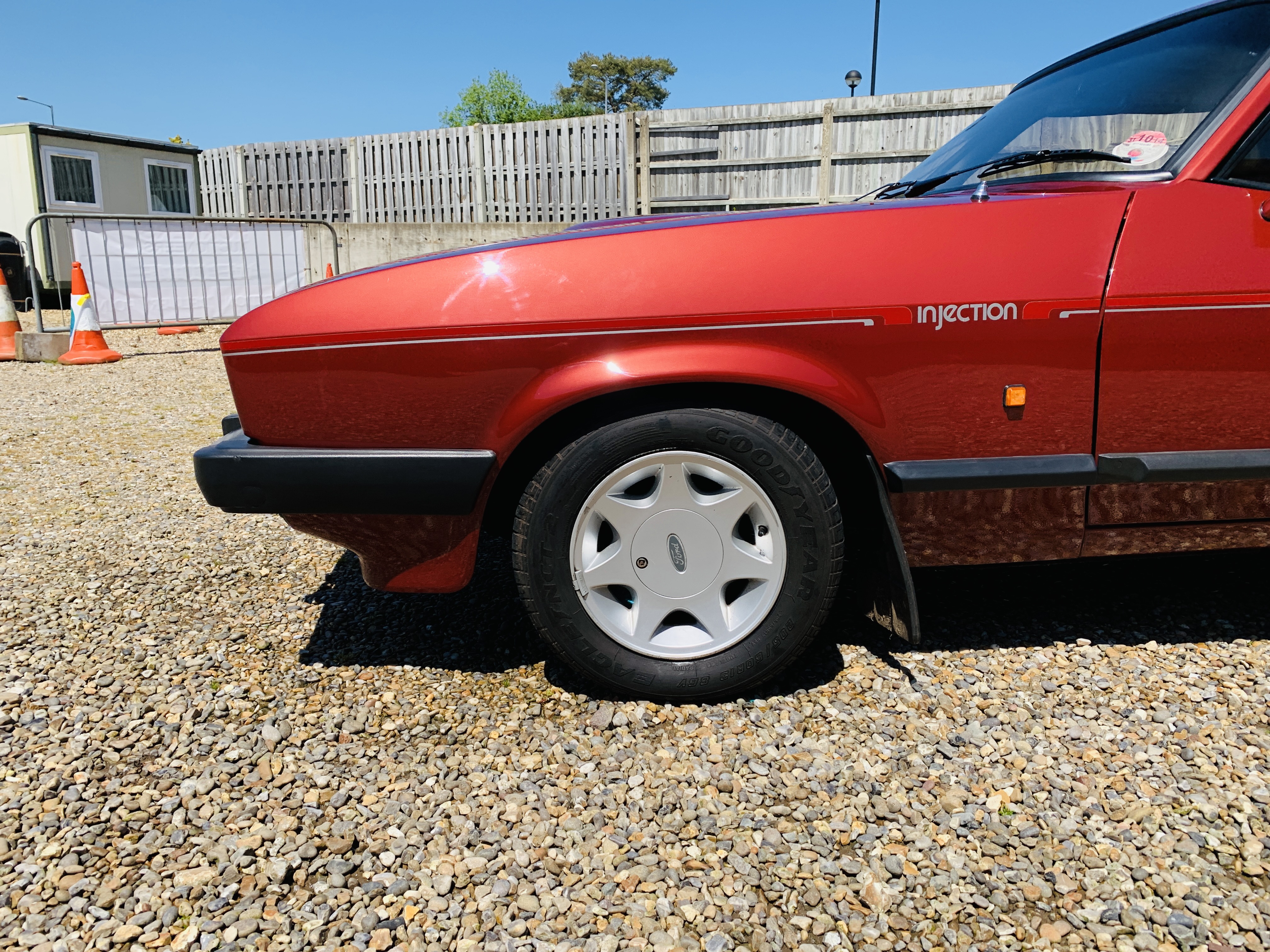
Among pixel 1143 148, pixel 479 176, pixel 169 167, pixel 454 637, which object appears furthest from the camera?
pixel 169 167

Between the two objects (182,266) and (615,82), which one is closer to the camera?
(182,266)

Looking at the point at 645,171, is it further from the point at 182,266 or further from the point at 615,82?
the point at 615,82

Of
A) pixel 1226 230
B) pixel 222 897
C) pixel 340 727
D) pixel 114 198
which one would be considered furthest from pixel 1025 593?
pixel 114 198

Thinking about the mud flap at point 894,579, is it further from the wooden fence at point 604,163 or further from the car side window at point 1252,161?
the wooden fence at point 604,163

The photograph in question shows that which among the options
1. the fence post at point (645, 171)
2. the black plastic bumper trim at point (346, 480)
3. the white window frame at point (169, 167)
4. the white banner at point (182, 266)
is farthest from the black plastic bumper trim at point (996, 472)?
the white window frame at point (169, 167)

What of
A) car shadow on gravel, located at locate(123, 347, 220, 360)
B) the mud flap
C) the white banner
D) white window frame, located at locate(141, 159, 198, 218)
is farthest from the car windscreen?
white window frame, located at locate(141, 159, 198, 218)

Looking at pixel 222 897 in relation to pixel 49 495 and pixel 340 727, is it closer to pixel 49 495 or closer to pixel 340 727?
pixel 340 727

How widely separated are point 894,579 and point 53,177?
17.8 meters

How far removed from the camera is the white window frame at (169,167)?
17250 mm

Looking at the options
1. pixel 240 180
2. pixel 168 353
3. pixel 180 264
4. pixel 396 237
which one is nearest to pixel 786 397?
pixel 168 353

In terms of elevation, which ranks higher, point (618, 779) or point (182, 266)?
point (182, 266)

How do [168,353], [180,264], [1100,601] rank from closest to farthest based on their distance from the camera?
[1100,601] < [168,353] < [180,264]

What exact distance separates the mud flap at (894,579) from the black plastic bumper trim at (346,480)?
950 mm

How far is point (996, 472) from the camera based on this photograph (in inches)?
87.7
